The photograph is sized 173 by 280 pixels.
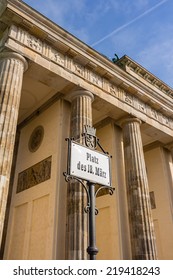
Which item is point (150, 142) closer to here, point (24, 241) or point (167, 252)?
point (167, 252)

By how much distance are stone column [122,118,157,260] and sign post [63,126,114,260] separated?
7202mm

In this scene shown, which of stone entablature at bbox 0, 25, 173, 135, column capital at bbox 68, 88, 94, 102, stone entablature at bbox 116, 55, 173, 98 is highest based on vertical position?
stone entablature at bbox 116, 55, 173, 98

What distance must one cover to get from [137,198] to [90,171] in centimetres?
767

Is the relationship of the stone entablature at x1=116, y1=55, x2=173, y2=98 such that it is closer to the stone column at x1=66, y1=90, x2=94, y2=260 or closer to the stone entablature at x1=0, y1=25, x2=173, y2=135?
the stone entablature at x1=0, y1=25, x2=173, y2=135

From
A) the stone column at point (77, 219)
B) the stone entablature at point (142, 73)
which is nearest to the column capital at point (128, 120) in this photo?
the stone column at point (77, 219)

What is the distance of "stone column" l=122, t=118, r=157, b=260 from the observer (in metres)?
8.97

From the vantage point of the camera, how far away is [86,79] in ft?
33.4

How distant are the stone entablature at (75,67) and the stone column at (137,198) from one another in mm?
1163

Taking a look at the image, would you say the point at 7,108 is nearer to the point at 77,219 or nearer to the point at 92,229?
the point at 77,219

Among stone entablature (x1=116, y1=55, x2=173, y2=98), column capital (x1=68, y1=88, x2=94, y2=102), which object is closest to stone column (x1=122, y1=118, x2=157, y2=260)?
column capital (x1=68, y1=88, x2=94, y2=102)

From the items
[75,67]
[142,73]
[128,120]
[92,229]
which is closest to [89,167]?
[92,229]

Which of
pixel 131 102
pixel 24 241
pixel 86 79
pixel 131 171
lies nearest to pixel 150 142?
pixel 131 102
